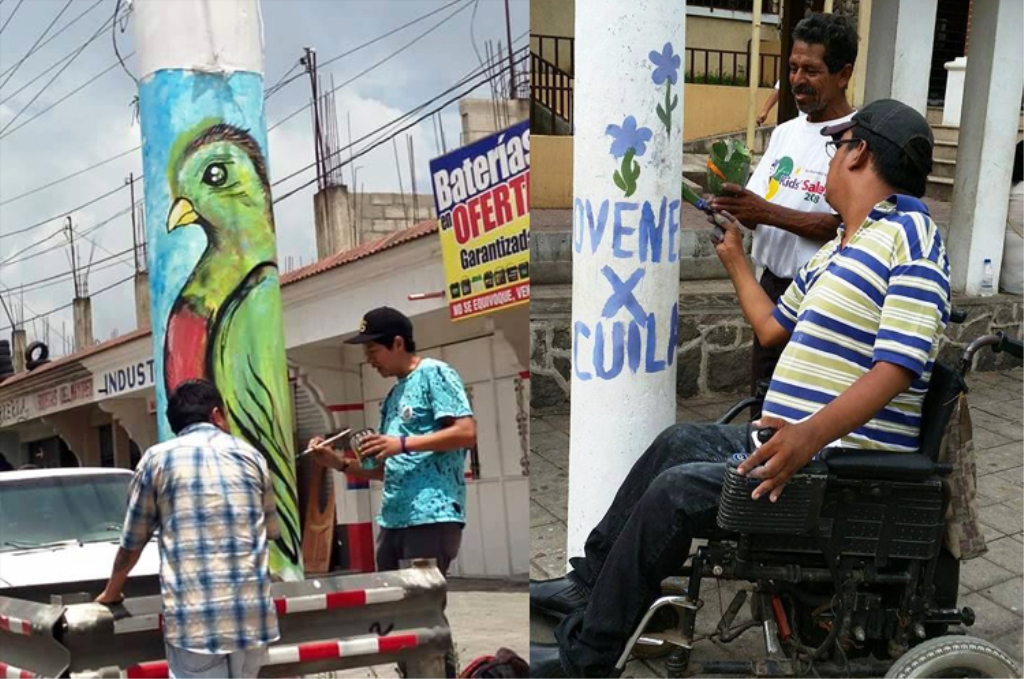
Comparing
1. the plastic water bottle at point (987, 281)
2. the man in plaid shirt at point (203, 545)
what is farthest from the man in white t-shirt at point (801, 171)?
the plastic water bottle at point (987, 281)

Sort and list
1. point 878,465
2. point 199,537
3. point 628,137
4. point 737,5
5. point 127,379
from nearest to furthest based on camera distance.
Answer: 1. point 878,465
2. point 628,137
3. point 199,537
4. point 127,379
5. point 737,5

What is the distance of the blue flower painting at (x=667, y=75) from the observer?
2713mm

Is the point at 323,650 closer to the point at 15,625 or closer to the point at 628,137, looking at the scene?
the point at 15,625

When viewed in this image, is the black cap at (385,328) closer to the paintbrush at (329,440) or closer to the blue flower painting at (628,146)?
the paintbrush at (329,440)

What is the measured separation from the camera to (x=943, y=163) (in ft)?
25.7

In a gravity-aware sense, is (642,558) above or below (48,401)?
above

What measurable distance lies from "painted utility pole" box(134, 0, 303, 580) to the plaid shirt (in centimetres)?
40

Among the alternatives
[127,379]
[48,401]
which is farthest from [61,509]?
[127,379]

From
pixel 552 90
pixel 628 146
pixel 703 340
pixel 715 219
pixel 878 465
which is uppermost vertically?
pixel 552 90

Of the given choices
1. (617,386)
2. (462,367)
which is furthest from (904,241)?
(462,367)

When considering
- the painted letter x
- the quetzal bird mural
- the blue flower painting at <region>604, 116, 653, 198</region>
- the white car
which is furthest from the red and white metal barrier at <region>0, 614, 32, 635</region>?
the blue flower painting at <region>604, 116, 653, 198</region>

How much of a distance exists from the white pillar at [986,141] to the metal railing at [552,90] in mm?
2878

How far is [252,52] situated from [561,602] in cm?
189

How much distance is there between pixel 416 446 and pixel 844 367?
4.06ft
